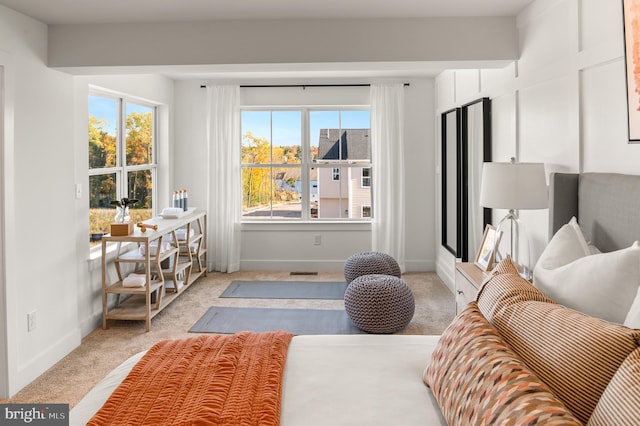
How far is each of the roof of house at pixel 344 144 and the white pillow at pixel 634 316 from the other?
4837 millimetres

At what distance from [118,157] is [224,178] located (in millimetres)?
1527

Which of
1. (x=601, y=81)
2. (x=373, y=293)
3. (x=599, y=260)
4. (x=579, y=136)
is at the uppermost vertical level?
(x=601, y=81)

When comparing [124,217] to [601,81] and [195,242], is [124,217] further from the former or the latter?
[601,81]

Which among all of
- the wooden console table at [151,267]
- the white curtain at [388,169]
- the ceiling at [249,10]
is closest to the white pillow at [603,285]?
the ceiling at [249,10]

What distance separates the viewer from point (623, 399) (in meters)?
0.93

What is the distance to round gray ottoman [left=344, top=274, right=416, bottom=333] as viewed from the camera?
366 cm

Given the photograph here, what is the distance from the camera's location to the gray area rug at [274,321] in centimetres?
394

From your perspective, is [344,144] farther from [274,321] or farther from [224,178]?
[274,321]

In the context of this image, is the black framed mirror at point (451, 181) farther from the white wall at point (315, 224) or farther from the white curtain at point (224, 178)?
the white curtain at point (224, 178)

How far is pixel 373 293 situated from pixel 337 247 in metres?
2.41

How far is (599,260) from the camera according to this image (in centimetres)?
163

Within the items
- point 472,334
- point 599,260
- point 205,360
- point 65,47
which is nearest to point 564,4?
point 599,260

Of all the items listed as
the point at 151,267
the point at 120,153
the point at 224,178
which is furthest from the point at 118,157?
the point at 224,178

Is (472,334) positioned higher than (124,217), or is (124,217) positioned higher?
(124,217)
